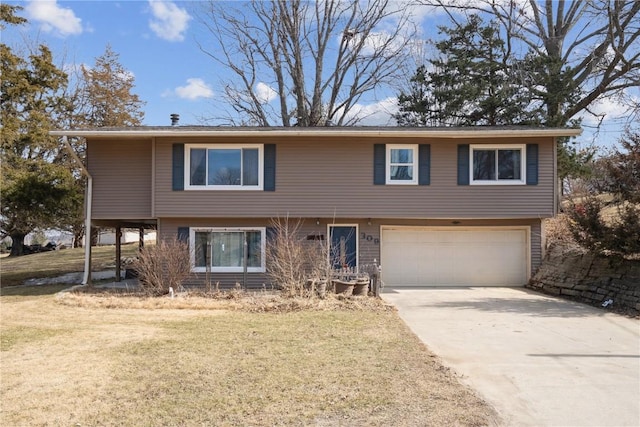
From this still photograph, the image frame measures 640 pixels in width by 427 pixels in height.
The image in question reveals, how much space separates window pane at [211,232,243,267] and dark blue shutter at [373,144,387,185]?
4525 millimetres

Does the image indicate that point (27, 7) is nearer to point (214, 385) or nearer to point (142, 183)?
point (142, 183)

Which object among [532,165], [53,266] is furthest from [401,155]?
[53,266]

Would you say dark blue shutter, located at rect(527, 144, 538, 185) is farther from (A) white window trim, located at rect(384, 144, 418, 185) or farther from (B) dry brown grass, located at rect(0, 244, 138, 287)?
(B) dry brown grass, located at rect(0, 244, 138, 287)

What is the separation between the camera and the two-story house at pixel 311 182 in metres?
14.3

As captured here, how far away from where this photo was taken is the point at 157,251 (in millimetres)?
12781

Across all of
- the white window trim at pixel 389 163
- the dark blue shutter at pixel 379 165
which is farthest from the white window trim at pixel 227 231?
the white window trim at pixel 389 163

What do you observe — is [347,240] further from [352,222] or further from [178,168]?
[178,168]

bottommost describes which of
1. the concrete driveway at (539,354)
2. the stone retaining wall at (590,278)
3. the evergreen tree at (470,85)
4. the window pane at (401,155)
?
the concrete driveway at (539,354)

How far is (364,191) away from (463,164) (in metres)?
3.15

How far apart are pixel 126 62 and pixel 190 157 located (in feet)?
68.5

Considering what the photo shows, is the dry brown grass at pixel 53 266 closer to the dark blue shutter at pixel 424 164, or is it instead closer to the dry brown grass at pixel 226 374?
the dry brown grass at pixel 226 374

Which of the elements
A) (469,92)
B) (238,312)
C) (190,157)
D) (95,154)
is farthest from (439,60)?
(238,312)

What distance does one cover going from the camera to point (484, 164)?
48.7 ft

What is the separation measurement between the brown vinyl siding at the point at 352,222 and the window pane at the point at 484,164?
1.55 metres
